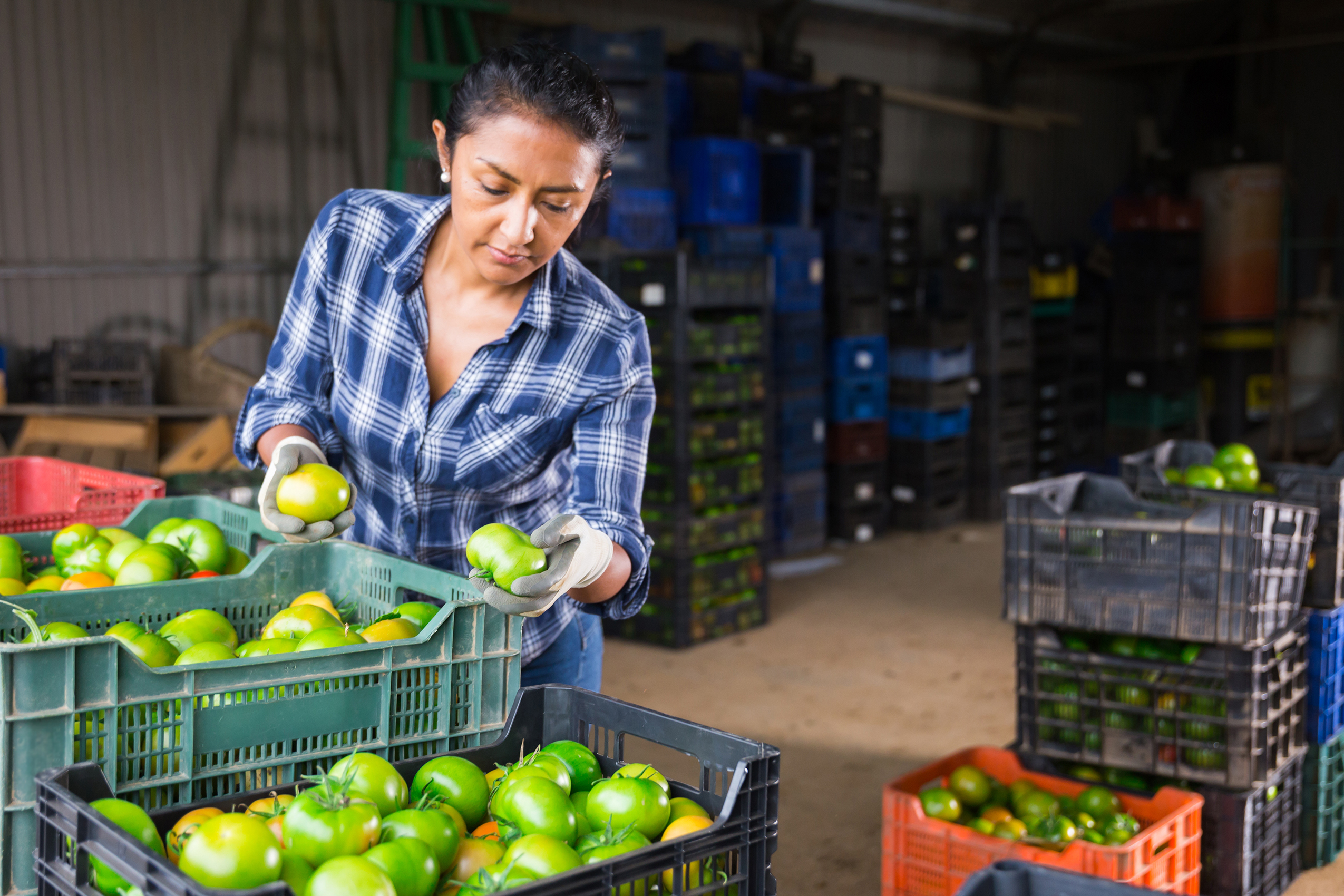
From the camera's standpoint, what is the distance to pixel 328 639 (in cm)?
145

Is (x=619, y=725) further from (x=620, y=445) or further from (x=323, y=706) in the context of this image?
(x=620, y=445)

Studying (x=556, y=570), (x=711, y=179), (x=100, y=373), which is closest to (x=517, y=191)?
(x=556, y=570)

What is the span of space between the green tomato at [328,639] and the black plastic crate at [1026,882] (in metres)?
0.72

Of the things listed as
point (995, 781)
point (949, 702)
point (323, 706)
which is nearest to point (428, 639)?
point (323, 706)

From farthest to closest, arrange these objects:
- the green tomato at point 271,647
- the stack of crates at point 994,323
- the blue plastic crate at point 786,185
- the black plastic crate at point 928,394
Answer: the stack of crates at point 994,323 → the black plastic crate at point 928,394 → the blue plastic crate at point 786,185 → the green tomato at point 271,647

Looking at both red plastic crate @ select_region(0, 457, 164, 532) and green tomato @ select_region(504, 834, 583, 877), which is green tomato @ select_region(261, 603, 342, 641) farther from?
red plastic crate @ select_region(0, 457, 164, 532)

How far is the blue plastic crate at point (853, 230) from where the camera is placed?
7.92 meters

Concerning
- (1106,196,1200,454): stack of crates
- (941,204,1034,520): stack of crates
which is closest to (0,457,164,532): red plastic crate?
(941,204,1034,520): stack of crates

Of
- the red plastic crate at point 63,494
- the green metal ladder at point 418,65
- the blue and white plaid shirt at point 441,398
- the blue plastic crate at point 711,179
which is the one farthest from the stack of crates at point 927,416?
the blue and white plaid shirt at point 441,398

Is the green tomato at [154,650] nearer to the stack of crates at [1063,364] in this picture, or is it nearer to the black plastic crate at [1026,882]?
the black plastic crate at [1026,882]

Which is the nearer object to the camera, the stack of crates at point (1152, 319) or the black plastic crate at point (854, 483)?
the black plastic crate at point (854, 483)

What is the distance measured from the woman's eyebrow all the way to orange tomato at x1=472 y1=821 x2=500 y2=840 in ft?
2.95

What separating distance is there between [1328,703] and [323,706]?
9.91 ft

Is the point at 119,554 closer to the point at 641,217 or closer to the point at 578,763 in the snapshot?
the point at 578,763
